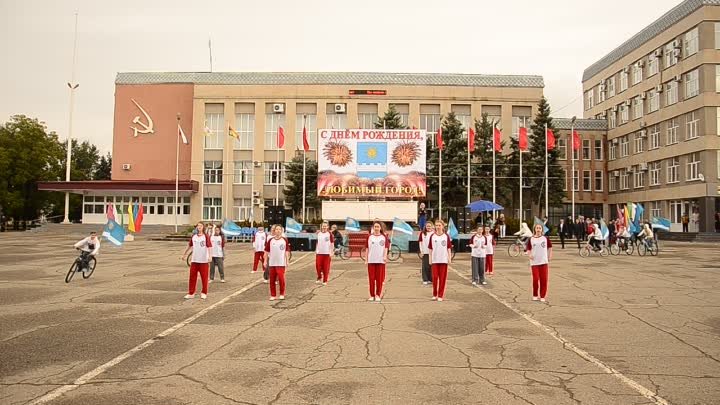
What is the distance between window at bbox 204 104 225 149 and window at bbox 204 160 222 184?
1725 mm

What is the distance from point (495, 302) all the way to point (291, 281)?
6.43 meters

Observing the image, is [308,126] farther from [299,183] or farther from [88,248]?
[88,248]

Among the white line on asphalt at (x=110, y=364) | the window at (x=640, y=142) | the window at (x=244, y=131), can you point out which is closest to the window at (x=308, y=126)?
the window at (x=244, y=131)

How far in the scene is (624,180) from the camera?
60375mm

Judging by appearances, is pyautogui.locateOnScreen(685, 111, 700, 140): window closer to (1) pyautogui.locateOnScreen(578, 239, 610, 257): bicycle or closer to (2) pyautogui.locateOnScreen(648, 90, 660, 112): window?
(2) pyautogui.locateOnScreen(648, 90, 660, 112): window

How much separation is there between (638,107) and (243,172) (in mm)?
40919

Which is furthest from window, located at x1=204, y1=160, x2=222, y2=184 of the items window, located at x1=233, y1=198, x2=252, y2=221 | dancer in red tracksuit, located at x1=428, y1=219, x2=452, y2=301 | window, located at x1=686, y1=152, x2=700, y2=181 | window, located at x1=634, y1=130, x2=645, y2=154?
dancer in red tracksuit, located at x1=428, y1=219, x2=452, y2=301

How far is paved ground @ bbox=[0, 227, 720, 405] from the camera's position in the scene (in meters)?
5.72

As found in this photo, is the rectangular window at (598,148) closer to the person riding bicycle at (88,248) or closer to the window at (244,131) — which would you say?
the window at (244,131)

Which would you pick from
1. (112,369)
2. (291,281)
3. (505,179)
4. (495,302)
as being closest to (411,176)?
(505,179)

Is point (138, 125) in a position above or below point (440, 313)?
above

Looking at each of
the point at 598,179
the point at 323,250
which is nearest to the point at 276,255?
the point at 323,250

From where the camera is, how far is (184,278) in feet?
54.9

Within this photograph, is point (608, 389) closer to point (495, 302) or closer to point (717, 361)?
point (717, 361)
